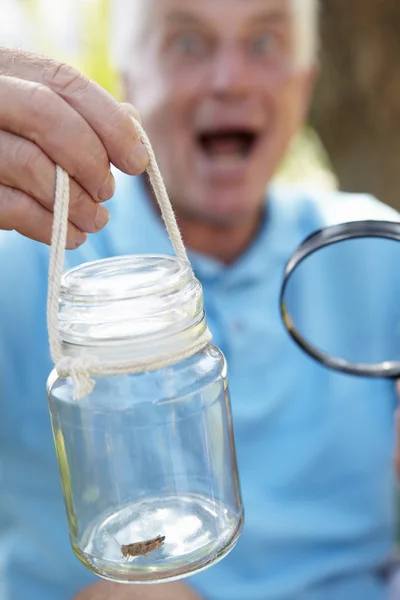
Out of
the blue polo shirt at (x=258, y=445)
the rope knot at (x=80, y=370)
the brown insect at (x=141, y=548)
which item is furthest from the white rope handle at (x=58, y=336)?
the blue polo shirt at (x=258, y=445)

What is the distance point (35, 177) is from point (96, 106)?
0.20ft

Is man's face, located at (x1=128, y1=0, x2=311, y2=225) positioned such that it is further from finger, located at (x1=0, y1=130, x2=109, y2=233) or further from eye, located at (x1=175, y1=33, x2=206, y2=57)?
finger, located at (x1=0, y1=130, x2=109, y2=233)

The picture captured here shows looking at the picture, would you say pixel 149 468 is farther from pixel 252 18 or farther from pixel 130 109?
pixel 252 18

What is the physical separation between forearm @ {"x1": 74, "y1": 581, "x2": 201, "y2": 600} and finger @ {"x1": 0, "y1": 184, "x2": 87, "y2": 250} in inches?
12.9

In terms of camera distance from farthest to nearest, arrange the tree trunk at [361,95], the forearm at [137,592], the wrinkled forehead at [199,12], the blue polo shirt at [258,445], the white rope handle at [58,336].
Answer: the tree trunk at [361,95] → the wrinkled forehead at [199,12] → the blue polo shirt at [258,445] → the forearm at [137,592] → the white rope handle at [58,336]

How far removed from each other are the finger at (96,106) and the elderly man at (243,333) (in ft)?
1.55

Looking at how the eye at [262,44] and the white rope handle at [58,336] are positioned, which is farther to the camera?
the eye at [262,44]

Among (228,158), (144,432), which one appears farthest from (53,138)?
(228,158)

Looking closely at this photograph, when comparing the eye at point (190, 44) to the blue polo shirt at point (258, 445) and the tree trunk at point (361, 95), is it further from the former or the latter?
the tree trunk at point (361, 95)

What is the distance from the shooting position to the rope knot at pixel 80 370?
49 centimetres

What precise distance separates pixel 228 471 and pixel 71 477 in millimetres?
123

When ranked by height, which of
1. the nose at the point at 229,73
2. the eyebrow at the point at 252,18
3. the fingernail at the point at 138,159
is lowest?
the nose at the point at 229,73

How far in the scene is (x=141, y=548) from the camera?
545mm

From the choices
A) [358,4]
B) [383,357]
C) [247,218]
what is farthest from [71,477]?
[358,4]
